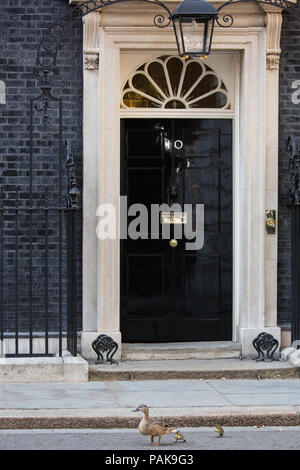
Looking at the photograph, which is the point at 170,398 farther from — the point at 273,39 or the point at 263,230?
the point at 273,39

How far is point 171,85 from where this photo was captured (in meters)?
11.6

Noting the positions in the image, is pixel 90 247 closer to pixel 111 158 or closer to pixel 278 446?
pixel 111 158

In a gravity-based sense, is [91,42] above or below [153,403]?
above

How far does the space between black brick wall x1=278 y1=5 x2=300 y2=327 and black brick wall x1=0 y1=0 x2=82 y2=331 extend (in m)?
2.18

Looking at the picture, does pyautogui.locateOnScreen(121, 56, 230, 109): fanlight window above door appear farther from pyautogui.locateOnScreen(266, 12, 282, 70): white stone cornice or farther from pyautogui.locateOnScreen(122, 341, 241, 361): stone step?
pyautogui.locateOnScreen(122, 341, 241, 361): stone step

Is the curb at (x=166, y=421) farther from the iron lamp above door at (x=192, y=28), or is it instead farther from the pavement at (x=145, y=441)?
the iron lamp above door at (x=192, y=28)

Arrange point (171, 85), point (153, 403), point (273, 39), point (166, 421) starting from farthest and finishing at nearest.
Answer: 1. point (171, 85)
2. point (273, 39)
3. point (153, 403)
4. point (166, 421)

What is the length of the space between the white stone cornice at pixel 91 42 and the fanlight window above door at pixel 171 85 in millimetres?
584

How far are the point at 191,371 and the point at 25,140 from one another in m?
2.95

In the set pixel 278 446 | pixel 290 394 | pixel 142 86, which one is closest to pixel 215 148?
pixel 142 86

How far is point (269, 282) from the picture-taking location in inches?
444

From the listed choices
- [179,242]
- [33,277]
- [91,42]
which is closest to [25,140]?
[91,42]

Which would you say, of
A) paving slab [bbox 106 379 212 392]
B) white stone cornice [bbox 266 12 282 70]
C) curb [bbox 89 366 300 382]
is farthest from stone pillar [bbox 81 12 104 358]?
white stone cornice [bbox 266 12 282 70]

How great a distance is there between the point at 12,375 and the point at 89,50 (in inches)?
135
